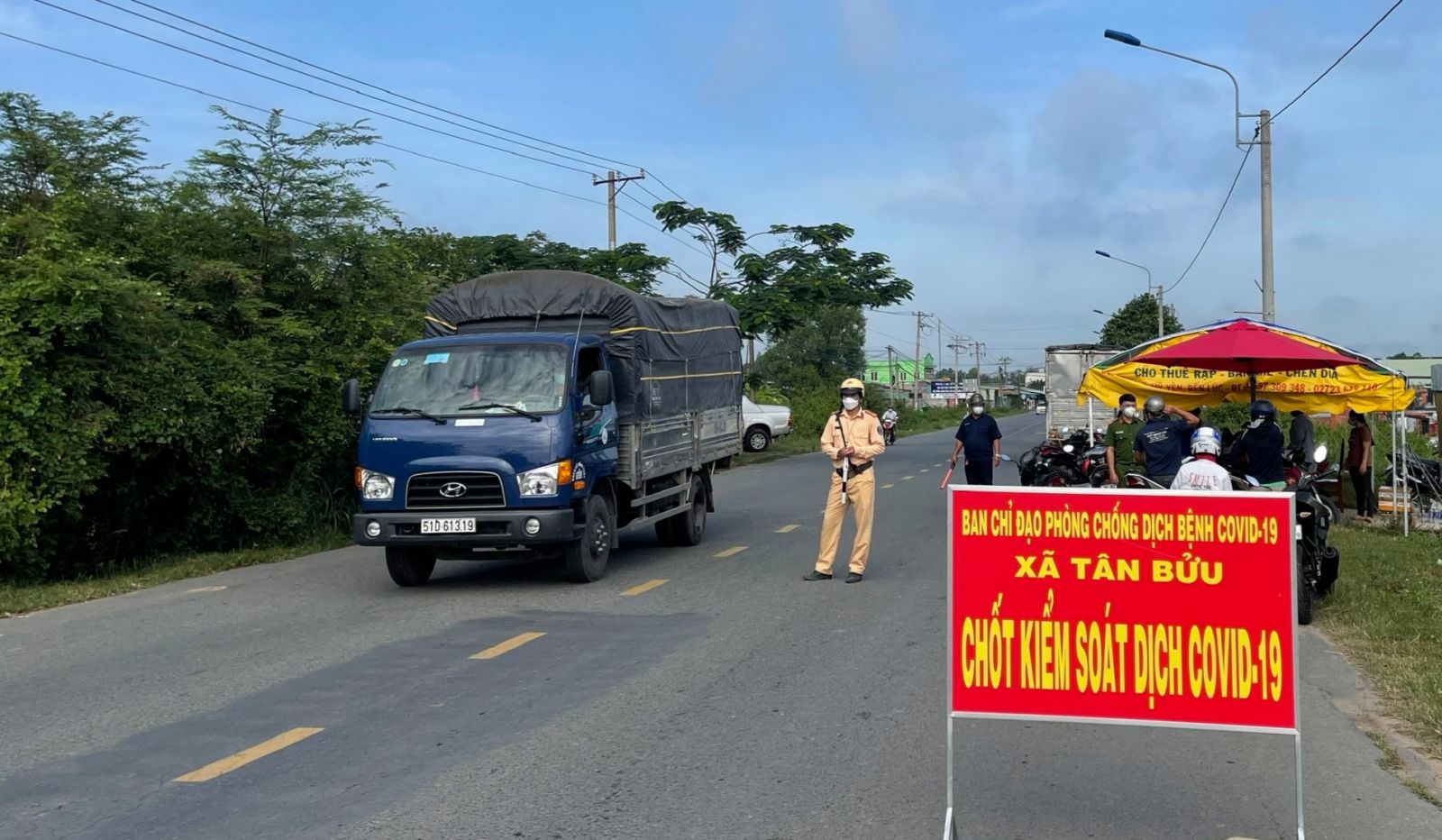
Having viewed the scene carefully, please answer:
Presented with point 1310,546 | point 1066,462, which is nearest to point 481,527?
point 1310,546

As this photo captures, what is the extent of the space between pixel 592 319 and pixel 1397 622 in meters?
7.64

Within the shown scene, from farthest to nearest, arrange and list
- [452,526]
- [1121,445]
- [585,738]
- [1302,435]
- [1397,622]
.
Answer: [1302,435] < [1121,445] < [452,526] < [1397,622] < [585,738]

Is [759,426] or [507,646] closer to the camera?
[507,646]

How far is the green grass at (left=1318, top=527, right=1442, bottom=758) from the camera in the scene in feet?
22.6

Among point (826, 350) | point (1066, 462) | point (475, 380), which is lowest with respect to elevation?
point (1066, 462)

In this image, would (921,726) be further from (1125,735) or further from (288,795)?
(288,795)

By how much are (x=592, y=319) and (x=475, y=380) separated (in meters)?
1.82

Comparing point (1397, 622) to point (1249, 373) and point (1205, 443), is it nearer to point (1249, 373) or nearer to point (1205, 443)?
point (1205, 443)

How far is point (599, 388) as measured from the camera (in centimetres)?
1108

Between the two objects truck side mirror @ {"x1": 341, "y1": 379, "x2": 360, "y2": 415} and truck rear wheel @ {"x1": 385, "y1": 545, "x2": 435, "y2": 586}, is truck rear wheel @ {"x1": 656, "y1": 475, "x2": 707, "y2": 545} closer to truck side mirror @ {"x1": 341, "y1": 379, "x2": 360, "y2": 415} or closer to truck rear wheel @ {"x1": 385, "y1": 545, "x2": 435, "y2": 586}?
truck rear wheel @ {"x1": 385, "y1": 545, "x2": 435, "y2": 586}

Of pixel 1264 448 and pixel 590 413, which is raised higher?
pixel 590 413

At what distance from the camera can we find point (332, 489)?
1672 cm

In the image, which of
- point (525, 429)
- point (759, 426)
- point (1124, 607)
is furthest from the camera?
point (759, 426)

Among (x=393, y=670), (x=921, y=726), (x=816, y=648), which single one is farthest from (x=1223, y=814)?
(x=393, y=670)
